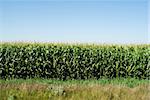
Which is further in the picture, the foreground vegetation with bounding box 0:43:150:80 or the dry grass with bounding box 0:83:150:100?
the foreground vegetation with bounding box 0:43:150:80

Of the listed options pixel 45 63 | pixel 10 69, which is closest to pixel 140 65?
pixel 45 63

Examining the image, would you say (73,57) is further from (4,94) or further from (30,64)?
(4,94)

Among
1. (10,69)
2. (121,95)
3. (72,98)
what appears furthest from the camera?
(10,69)

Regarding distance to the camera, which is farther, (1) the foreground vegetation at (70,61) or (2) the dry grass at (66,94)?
(1) the foreground vegetation at (70,61)

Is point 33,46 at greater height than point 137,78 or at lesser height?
greater

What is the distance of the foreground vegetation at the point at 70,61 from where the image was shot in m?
17.7

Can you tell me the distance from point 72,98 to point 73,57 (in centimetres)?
1115

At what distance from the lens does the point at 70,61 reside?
17.9 metres

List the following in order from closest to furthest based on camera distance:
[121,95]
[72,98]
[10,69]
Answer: [72,98], [121,95], [10,69]

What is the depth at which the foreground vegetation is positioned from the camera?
1766 centimetres

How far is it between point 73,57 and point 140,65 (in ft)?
11.8

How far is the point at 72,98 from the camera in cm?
682

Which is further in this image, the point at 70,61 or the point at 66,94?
the point at 70,61

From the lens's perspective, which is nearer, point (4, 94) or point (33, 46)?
point (4, 94)
